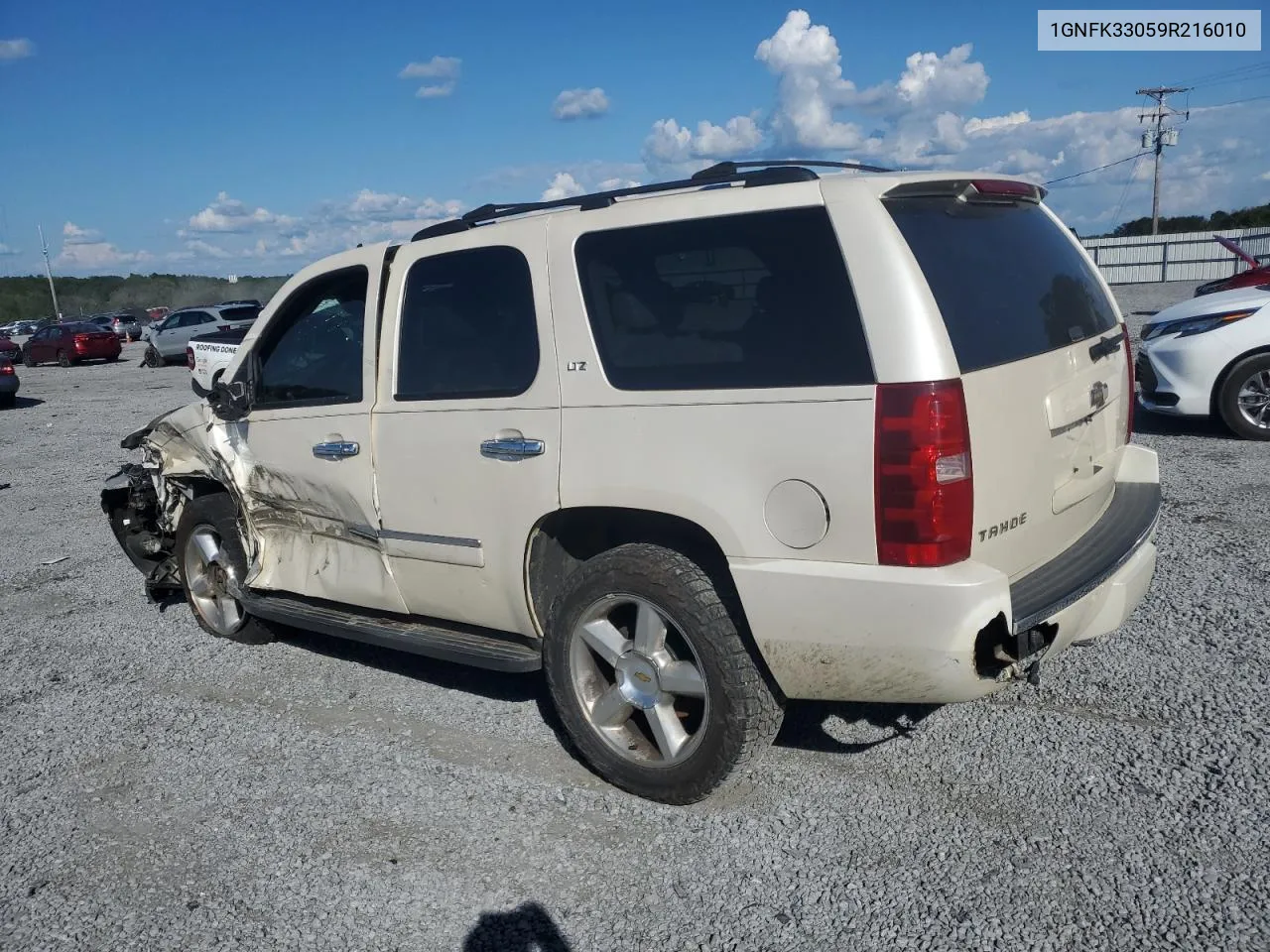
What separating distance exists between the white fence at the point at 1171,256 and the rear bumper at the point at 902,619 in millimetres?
37292

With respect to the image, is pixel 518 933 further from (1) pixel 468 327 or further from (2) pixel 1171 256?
(2) pixel 1171 256

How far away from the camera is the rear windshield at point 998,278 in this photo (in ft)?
10.1

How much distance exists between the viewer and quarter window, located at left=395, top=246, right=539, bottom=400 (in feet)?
12.4

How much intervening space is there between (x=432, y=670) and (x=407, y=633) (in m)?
0.78

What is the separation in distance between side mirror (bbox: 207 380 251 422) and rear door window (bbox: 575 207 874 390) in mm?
2075

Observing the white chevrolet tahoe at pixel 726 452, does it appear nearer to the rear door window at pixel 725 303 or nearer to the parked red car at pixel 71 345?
the rear door window at pixel 725 303

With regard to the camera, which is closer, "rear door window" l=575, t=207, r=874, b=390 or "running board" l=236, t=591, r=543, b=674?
"rear door window" l=575, t=207, r=874, b=390

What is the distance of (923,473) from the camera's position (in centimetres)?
285

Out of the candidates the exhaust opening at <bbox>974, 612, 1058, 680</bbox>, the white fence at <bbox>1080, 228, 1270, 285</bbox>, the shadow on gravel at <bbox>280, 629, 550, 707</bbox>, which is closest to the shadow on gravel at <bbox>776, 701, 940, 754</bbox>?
the exhaust opening at <bbox>974, 612, 1058, 680</bbox>

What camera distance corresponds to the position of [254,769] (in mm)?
4062

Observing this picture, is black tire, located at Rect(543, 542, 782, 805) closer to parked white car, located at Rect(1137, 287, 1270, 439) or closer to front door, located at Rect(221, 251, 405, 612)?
front door, located at Rect(221, 251, 405, 612)

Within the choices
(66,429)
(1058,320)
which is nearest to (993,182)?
(1058,320)

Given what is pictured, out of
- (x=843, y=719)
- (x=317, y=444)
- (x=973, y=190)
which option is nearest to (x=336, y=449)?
(x=317, y=444)

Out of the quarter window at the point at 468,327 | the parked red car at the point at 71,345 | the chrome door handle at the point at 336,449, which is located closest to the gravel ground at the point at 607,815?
the chrome door handle at the point at 336,449
